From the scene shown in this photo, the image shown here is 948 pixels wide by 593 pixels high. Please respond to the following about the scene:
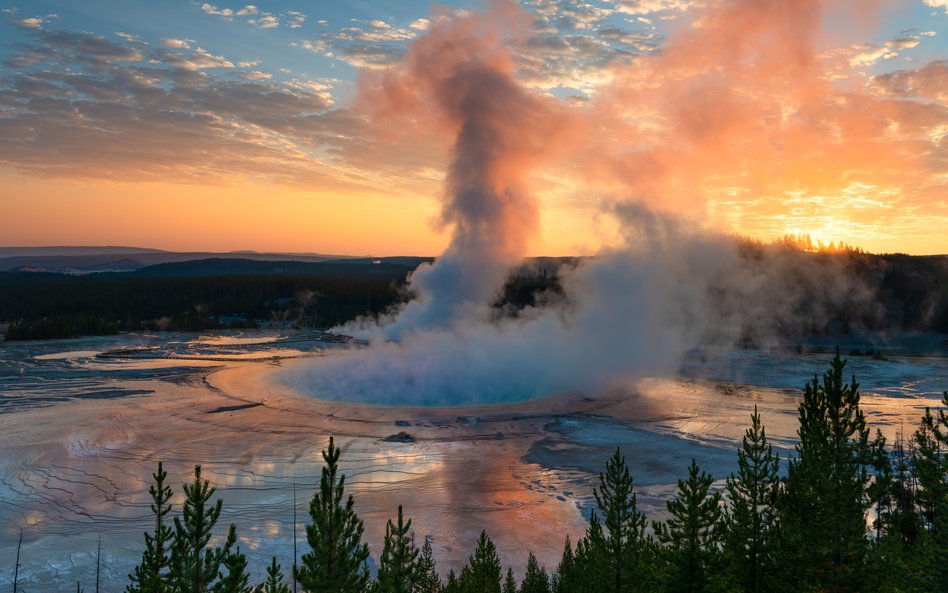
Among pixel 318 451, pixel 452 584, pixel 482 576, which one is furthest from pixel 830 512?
pixel 318 451

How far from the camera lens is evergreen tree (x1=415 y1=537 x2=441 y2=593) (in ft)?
52.7

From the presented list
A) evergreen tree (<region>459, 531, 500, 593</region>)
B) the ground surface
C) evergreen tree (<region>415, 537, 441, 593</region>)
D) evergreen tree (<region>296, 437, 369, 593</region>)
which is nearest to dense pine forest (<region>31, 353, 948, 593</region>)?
evergreen tree (<region>296, 437, 369, 593</region>)

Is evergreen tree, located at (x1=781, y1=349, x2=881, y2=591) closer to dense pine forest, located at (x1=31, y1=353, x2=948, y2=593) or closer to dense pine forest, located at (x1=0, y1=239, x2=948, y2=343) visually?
dense pine forest, located at (x1=31, y1=353, x2=948, y2=593)

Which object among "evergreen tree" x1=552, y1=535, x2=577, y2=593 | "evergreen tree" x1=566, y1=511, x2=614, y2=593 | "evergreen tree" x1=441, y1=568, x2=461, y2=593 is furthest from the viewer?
"evergreen tree" x1=552, y1=535, x2=577, y2=593

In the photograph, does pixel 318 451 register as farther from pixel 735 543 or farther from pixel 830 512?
pixel 830 512

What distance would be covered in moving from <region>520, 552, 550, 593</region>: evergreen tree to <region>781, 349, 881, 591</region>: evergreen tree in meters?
6.41

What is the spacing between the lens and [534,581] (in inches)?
655

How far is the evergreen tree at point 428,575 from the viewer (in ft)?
52.7

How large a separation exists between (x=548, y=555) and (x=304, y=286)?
116691 millimetres

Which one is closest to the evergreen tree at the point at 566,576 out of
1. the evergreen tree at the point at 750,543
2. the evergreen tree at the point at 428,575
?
the evergreen tree at the point at 428,575

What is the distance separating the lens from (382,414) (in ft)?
120

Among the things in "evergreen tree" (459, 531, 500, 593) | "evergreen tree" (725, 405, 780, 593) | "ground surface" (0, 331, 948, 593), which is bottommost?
"ground surface" (0, 331, 948, 593)

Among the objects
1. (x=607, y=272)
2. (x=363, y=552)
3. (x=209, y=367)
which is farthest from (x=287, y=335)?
(x=363, y=552)

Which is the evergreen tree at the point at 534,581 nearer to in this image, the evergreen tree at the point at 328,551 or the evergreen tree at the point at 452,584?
the evergreen tree at the point at 452,584
